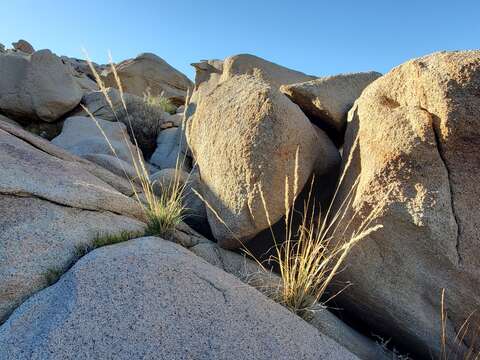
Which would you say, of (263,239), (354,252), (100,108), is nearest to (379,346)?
(354,252)

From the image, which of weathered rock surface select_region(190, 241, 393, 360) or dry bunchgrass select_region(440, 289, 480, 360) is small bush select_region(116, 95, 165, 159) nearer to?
weathered rock surface select_region(190, 241, 393, 360)

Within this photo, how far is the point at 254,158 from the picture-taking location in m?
3.13

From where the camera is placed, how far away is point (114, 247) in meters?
2.44

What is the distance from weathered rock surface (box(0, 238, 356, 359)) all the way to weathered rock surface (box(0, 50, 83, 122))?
683 cm

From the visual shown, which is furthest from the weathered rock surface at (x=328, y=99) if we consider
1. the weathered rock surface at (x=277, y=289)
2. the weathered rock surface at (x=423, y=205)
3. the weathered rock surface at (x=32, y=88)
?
the weathered rock surface at (x=32, y=88)

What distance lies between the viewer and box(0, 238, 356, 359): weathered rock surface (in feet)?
5.63

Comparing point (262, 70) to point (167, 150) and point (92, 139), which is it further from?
point (92, 139)

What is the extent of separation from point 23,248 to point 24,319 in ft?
1.79

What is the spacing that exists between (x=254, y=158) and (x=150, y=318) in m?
1.63

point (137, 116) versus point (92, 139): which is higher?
point (137, 116)

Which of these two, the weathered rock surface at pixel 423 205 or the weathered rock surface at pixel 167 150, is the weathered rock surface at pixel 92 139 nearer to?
the weathered rock surface at pixel 167 150

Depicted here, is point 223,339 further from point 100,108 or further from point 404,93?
point 100,108

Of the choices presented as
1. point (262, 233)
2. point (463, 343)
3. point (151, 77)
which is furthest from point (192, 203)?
point (151, 77)

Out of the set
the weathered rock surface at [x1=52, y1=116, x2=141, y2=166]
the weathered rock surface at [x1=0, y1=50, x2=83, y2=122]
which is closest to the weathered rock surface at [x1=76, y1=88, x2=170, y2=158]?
the weathered rock surface at [x1=52, y1=116, x2=141, y2=166]
